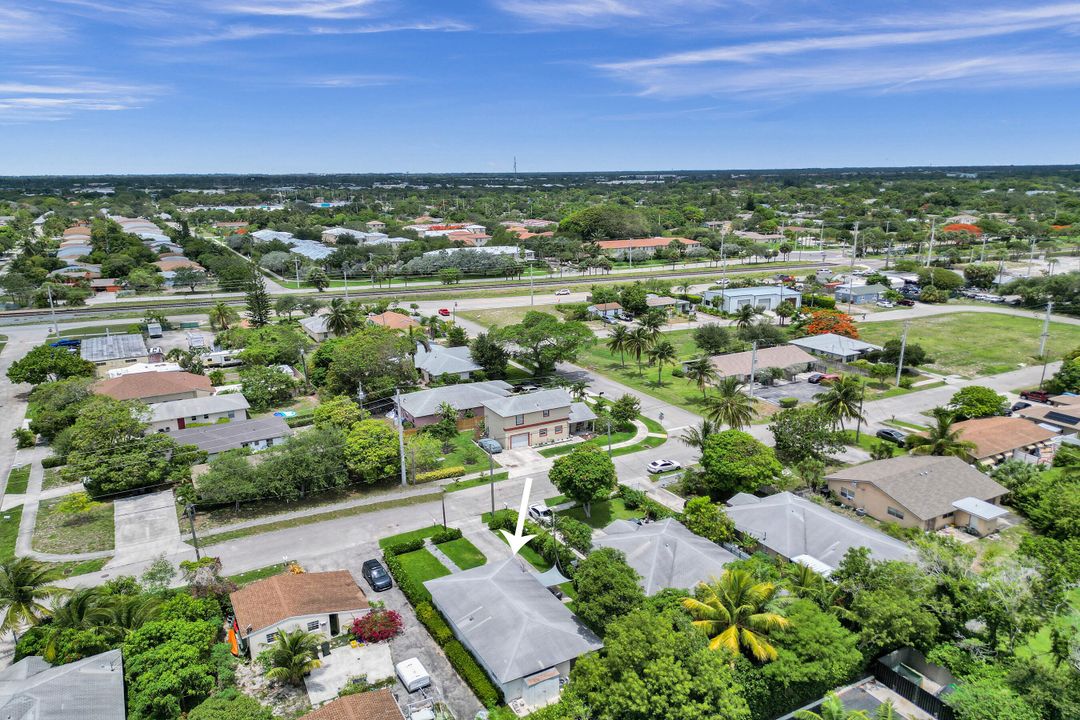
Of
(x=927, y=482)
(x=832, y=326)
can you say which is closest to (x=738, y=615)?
(x=927, y=482)

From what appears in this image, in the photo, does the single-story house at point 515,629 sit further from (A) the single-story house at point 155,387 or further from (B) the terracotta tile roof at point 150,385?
(B) the terracotta tile roof at point 150,385

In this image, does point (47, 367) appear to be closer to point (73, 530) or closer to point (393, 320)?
point (73, 530)

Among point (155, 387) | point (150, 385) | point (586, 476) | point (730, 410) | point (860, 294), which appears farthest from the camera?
point (860, 294)

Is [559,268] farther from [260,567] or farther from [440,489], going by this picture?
[260,567]

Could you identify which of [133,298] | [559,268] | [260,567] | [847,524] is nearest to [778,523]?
[847,524]

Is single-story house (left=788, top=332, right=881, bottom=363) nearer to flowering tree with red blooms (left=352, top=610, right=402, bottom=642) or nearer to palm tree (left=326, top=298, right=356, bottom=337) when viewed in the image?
palm tree (left=326, top=298, right=356, bottom=337)
